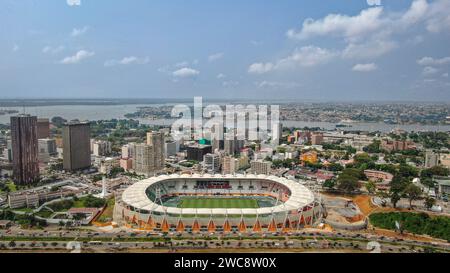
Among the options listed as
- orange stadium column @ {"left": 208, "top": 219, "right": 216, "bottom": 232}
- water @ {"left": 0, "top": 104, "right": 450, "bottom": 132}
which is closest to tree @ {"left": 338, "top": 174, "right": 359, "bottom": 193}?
orange stadium column @ {"left": 208, "top": 219, "right": 216, "bottom": 232}

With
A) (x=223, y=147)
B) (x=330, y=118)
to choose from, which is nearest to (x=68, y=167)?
(x=223, y=147)

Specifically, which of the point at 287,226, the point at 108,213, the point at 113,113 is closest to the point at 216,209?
the point at 287,226

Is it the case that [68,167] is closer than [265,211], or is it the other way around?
[265,211]

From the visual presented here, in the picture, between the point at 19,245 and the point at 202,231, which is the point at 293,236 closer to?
the point at 202,231

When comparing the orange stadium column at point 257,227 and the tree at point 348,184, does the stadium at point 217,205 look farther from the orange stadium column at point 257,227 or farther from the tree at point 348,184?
the tree at point 348,184

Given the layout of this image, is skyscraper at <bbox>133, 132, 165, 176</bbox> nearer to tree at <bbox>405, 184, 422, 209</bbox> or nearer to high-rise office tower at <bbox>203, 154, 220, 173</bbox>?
high-rise office tower at <bbox>203, 154, 220, 173</bbox>
